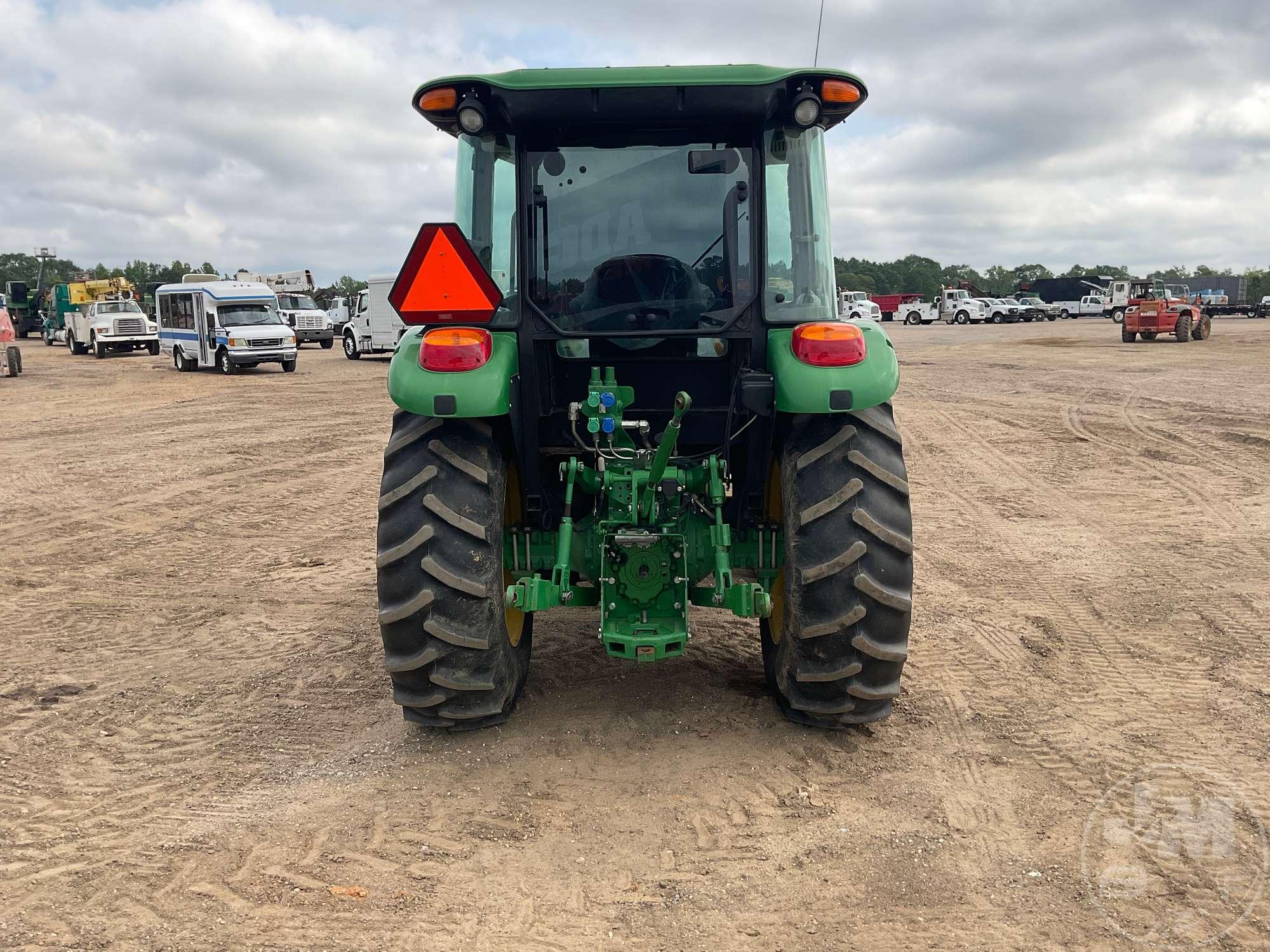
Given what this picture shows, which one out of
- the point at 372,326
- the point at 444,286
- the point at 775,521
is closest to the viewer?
the point at 444,286

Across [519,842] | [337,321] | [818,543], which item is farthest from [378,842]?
[337,321]

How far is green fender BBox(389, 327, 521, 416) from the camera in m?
3.86

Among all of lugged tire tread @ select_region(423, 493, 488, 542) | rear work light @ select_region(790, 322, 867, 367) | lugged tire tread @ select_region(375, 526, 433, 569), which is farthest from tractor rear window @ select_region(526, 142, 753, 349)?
lugged tire tread @ select_region(375, 526, 433, 569)

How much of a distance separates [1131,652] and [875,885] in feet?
9.31

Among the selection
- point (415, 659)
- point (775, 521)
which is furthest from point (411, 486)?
point (775, 521)

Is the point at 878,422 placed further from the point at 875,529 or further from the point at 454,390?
the point at 454,390

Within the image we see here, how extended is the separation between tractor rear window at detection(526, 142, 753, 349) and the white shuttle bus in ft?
80.6

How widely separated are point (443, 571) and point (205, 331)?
26.2 metres

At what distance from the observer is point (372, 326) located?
3222 centimetres

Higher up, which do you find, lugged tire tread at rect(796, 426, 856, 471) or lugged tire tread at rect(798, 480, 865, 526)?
lugged tire tread at rect(796, 426, 856, 471)

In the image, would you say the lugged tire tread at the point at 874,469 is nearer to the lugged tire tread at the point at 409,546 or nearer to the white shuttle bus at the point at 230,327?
the lugged tire tread at the point at 409,546

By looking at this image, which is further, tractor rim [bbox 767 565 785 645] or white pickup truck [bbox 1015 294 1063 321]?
white pickup truck [bbox 1015 294 1063 321]

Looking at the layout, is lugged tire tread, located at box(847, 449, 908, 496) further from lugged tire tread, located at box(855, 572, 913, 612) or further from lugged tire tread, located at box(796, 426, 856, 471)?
lugged tire tread, located at box(855, 572, 913, 612)

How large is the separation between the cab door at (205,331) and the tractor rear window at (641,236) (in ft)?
83.2
